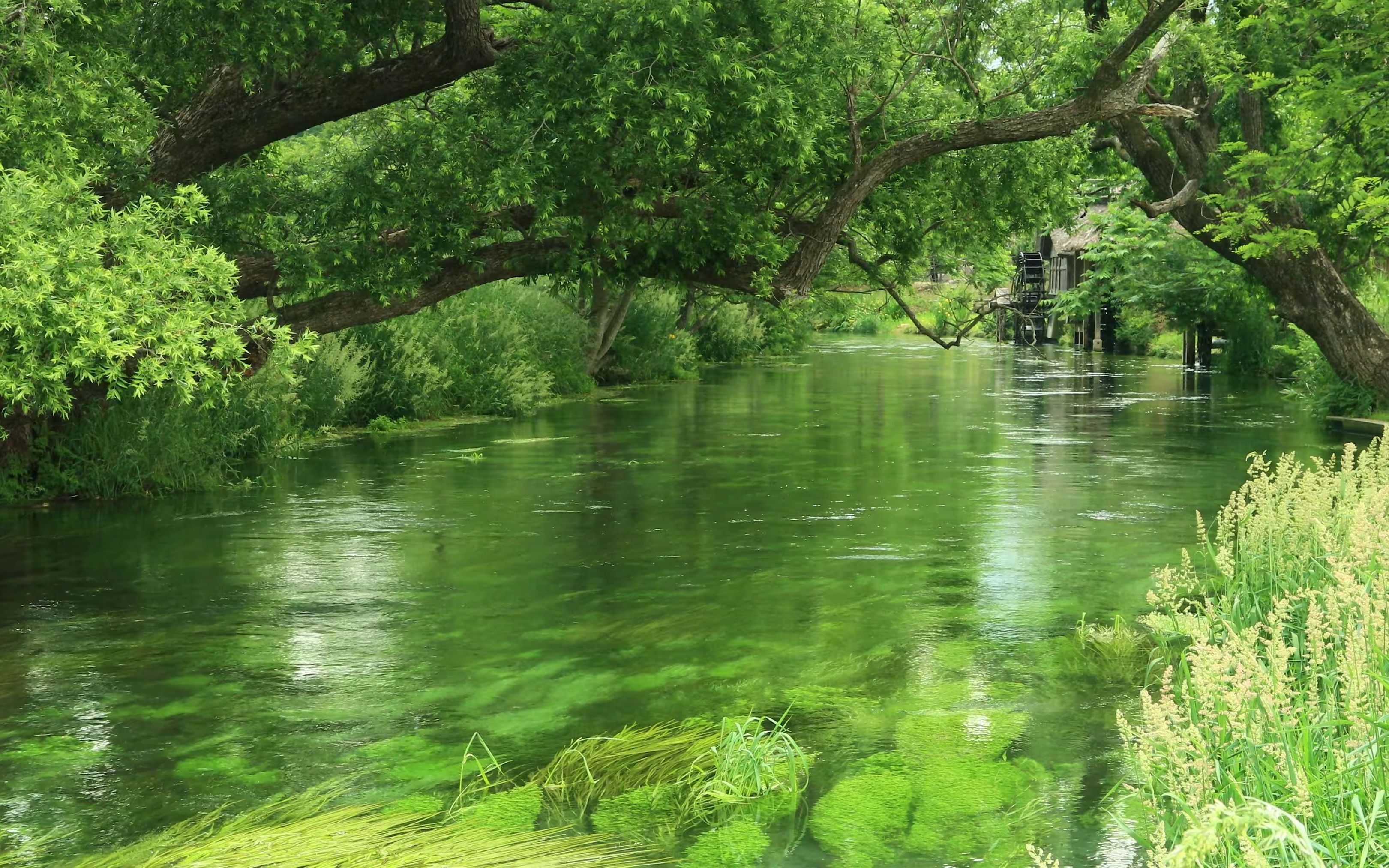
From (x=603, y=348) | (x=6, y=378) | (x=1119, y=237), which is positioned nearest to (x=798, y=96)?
(x=6, y=378)

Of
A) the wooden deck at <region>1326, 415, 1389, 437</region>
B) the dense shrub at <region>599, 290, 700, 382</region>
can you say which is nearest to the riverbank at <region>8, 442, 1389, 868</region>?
the wooden deck at <region>1326, 415, 1389, 437</region>

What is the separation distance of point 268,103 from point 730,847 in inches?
500

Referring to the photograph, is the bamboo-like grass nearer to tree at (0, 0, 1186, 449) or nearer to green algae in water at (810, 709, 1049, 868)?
green algae in water at (810, 709, 1049, 868)

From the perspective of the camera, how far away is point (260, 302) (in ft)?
74.5

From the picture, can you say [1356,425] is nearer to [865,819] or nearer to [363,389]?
→ [363,389]

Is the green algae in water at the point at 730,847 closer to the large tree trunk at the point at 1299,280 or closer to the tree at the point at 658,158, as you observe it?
the tree at the point at 658,158

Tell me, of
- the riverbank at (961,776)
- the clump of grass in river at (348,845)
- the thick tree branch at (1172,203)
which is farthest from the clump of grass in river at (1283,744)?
the thick tree branch at (1172,203)

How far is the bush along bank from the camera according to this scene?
16891 mm

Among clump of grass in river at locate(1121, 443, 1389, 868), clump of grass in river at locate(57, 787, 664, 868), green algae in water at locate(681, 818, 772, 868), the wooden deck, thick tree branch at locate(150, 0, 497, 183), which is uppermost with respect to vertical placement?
thick tree branch at locate(150, 0, 497, 183)

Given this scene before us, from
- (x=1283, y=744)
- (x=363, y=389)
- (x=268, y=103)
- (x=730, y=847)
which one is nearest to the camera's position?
(x=1283, y=744)

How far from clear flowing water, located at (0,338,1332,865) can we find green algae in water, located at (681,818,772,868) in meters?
0.20

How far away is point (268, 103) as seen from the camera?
662 inches

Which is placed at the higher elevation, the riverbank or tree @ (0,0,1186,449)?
tree @ (0,0,1186,449)

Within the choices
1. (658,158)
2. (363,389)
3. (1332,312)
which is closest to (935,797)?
(658,158)
